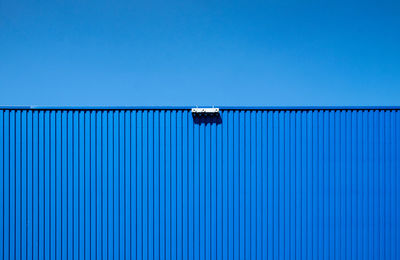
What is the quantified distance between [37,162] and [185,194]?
265cm

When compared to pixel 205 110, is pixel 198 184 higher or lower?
lower

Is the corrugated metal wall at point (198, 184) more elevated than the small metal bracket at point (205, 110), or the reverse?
the small metal bracket at point (205, 110)

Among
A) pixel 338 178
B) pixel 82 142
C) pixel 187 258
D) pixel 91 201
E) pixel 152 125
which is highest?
pixel 152 125

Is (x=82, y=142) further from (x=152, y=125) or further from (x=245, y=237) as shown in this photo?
(x=245, y=237)

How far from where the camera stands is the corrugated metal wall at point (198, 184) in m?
4.00

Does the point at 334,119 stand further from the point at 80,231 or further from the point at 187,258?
the point at 80,231

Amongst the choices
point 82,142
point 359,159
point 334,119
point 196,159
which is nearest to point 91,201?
point 82,142

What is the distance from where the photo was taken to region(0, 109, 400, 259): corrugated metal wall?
400 centimetres

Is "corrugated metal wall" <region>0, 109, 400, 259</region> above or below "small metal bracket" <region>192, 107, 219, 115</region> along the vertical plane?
below

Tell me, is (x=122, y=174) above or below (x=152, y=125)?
below

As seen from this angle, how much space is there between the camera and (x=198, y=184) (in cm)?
407

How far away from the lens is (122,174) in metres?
4.04

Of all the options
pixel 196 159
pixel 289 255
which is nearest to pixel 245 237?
pixel 289 255

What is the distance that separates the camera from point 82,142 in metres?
4.00
